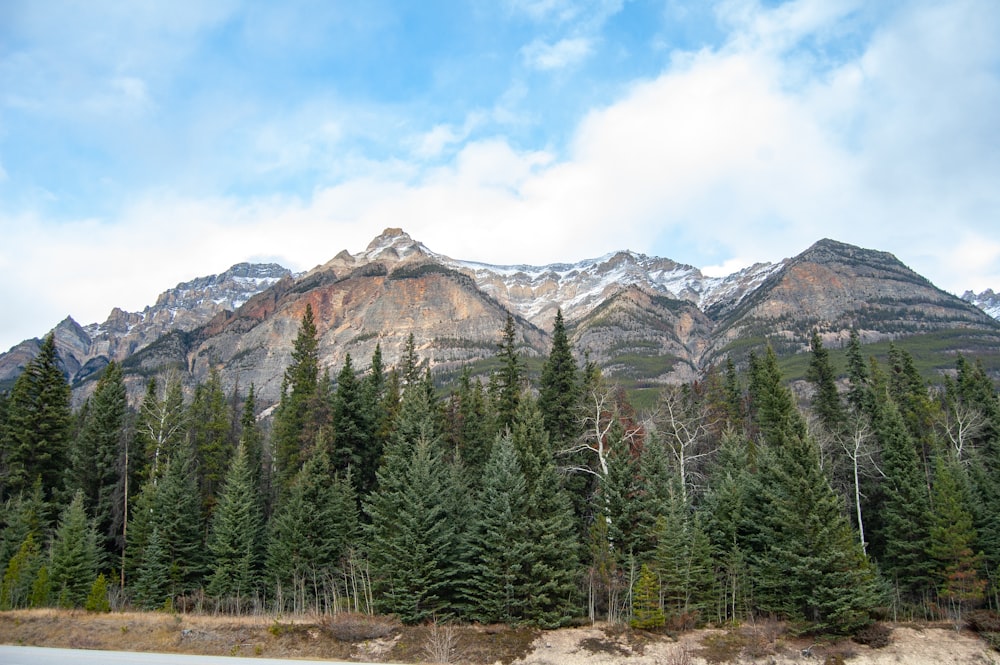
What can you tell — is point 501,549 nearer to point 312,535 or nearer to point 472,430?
point 312,535

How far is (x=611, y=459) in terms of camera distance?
32656 mm

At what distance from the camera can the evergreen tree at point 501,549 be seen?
26516mm

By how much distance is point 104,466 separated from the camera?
4303 centimetres

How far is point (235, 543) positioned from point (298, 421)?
10393 mm

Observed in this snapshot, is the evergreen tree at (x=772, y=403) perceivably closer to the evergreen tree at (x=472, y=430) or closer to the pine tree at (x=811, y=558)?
the pine tree at (x=811, y=558)

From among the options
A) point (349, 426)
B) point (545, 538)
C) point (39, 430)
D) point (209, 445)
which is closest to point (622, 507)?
point (545, 538)

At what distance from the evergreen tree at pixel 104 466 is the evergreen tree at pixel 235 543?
9.30 m

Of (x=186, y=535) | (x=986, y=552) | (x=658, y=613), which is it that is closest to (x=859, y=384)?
(x=986, y=552)

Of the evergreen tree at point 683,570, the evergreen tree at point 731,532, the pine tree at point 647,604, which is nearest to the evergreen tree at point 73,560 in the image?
the pine tree at point 647,604

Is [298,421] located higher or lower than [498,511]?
higher

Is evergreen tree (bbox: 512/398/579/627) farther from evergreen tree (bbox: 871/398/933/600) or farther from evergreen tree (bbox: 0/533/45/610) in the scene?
evergreen tree (bbox: 0/533/45/610)

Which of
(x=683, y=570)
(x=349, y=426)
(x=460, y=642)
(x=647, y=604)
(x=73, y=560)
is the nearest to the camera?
(x=460, y=642)

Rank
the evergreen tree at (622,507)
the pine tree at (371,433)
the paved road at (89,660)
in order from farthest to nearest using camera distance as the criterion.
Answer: the pine tree at (371,433)
the evergreen tree at (622,507)
the paved road at (89,660)

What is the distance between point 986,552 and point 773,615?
1776 centimetres
